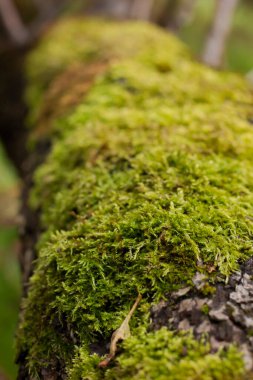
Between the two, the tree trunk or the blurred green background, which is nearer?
the tree trunk

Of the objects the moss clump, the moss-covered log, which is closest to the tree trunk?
the moss-covered log

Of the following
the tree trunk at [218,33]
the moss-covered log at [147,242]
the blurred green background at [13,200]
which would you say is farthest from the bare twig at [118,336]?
the tree trunk at [218,33]

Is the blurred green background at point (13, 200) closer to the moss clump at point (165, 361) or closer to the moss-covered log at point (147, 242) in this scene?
the moss-covered log at point (147, 242)

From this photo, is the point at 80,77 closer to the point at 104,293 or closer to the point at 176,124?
the point at 176,124

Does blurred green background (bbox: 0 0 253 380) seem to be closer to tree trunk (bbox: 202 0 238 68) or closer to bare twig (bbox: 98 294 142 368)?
tree trunk (bbox: 202 0 238 68)

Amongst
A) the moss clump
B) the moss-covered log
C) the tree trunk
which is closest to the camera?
the moss clump

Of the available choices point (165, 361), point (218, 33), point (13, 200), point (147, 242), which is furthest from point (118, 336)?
point (13, 200)

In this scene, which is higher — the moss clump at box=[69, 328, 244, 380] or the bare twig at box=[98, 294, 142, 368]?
the moss clump at box=[69, 328, 244, 380]

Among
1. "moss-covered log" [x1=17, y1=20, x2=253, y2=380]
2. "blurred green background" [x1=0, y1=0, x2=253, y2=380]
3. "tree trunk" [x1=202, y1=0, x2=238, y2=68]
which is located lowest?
"blurred green background" [x1=0, y1=0, x2=253, y2=380]
